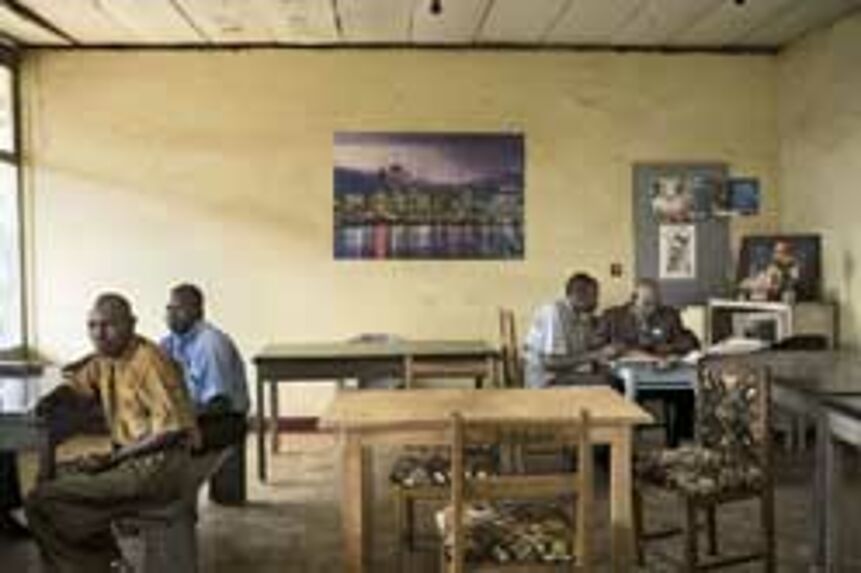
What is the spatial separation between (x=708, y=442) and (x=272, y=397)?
3.61 meters

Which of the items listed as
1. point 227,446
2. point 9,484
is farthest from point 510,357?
point 9,484

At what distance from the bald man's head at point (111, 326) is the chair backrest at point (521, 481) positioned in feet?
4.29

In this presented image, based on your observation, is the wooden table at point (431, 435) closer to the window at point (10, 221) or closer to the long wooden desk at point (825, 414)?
the long wooden desk at point (825, 414)

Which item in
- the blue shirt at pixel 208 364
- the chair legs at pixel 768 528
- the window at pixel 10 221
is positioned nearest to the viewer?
the chair legs at pixel 768 528

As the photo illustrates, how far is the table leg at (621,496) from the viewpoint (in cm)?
374

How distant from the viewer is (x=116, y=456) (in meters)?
3.86

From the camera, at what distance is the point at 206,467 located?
443 cm

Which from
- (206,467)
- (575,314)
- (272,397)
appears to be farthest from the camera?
(272,397)

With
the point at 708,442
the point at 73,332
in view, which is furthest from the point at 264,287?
the point at 708,442

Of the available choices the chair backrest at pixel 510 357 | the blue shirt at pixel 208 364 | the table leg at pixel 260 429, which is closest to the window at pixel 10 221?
the table leg at pixel 260 429

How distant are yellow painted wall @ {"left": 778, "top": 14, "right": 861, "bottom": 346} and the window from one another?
5658mm

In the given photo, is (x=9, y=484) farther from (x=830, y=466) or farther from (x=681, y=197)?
(x=681, y=197)

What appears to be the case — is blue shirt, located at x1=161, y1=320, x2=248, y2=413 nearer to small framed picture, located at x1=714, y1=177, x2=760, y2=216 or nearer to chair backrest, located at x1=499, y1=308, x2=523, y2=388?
chair backrest, located at x1=499, y1=308, x2=523, y2=388

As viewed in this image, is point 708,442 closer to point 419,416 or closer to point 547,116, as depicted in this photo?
point 419,416
